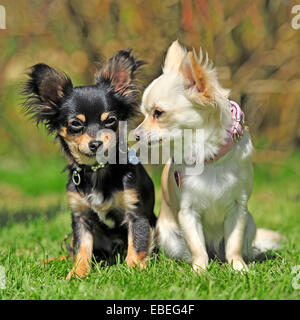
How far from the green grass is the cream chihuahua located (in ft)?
0.68

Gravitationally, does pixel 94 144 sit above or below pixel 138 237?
above

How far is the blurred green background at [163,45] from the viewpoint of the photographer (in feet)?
20.7

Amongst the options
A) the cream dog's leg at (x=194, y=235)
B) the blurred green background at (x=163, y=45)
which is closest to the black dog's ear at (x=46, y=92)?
the cream dog's leg at (x=194, y=235)

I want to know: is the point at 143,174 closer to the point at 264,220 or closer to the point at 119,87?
the point at 119,87

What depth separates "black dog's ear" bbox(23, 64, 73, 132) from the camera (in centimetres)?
334

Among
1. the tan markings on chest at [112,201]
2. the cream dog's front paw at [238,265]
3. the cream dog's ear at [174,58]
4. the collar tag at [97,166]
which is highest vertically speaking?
the cream dog's ear at [174,58]

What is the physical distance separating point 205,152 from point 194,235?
1.85 ft

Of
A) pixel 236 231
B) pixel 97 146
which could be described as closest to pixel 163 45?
pixel 97 146

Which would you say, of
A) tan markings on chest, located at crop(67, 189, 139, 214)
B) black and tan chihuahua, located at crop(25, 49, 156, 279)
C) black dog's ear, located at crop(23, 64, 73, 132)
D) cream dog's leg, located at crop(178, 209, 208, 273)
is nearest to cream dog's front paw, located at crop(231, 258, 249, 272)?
cream dog's leg, located at crop(178, 209, 208, 273)

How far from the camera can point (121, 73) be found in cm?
350

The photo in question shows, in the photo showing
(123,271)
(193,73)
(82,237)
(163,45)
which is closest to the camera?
(193,73)

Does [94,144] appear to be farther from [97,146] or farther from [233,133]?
[233,133]

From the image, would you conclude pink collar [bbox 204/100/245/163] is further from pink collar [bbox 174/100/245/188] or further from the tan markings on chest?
the tan markings on chest

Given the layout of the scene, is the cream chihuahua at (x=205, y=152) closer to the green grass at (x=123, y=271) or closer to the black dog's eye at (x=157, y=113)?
the black dog's eye at (x=157, y=113)
